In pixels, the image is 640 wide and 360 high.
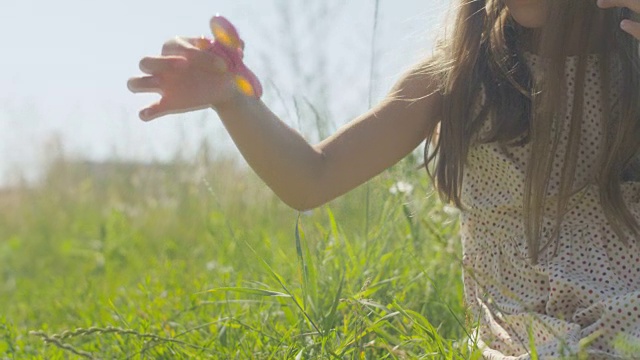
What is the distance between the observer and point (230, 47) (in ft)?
6.00

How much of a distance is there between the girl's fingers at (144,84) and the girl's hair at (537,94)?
0.57m

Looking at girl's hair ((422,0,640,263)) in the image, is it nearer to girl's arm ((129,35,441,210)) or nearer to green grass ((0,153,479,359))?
girl's arm ((129,35,441,210))

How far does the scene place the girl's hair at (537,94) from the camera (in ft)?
6.06

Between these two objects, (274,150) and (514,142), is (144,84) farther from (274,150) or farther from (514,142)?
(514,142)

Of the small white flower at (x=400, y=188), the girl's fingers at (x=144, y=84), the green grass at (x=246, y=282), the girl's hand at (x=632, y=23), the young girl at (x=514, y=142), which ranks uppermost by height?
the girl's fingers at (x=144, y=84)

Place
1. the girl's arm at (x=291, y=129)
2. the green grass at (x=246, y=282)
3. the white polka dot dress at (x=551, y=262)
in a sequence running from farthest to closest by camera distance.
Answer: the green grass at (x=246, y=282)
the girl's arm at (x=291, y=129)
the white polka dot dress at (x=551, y=262)

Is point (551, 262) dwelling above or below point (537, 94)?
below

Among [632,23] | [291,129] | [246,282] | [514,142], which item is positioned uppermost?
[632,23]

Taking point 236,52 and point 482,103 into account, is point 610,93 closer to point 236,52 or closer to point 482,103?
point 482,103

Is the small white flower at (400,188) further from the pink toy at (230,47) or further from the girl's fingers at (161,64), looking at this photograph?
the girl's fingers at (161,64)

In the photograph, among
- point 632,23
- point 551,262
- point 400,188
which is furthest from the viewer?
point 400,188

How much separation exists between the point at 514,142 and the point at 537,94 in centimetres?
10

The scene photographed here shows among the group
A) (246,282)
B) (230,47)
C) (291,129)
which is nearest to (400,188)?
(246,282)

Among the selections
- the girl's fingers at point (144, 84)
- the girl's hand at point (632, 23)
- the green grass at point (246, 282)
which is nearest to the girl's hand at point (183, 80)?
the girl's fingers at point (144, 84)
